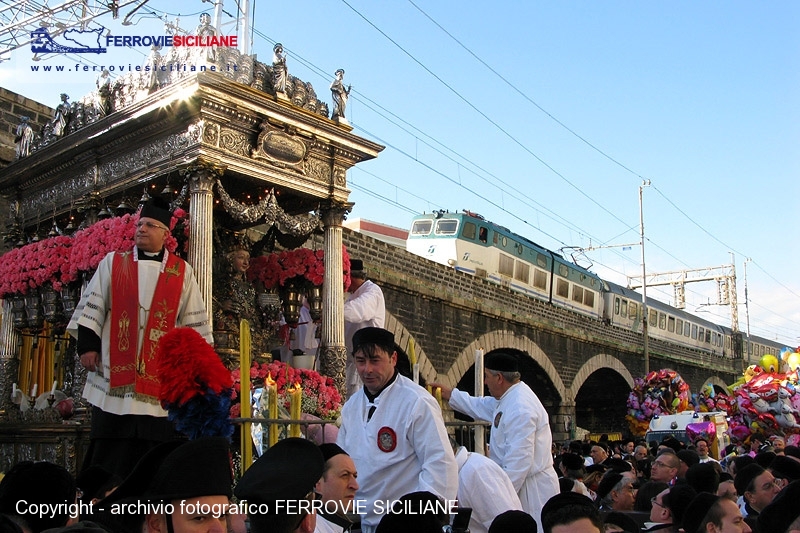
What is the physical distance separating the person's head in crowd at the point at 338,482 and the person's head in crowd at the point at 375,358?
0.75 meters

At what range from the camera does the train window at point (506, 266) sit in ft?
86.2

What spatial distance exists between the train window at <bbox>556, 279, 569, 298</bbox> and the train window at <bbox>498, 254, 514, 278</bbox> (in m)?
4.69

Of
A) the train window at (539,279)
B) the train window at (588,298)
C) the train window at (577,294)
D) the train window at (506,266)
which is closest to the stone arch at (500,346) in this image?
the train window at (506,266)

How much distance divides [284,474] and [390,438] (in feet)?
4.84

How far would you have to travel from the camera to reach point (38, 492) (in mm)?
3432

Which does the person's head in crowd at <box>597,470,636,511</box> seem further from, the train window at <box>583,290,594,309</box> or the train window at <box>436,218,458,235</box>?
the train window at <box>583,290,594,309</box>

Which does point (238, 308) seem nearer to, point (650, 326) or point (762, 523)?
point (762, 523)

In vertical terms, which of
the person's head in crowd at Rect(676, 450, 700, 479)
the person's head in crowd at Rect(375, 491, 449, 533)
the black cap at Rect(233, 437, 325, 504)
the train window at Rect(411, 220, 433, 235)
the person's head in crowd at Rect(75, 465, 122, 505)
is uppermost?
the train window at Rect(411, 220, 433, 235)

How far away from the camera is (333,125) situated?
9.21 metres

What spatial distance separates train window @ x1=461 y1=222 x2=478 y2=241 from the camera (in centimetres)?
2500

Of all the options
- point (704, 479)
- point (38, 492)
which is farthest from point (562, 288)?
point (38, 492)

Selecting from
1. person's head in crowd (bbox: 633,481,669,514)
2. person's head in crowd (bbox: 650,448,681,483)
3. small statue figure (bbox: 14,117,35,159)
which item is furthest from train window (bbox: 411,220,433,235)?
person's head in crowd (bbox: 633,481,669,514)

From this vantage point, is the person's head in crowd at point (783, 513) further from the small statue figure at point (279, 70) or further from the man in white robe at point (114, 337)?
the small statue figure at point (279, 70)

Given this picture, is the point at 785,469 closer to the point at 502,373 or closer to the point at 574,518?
the point at 502,373
